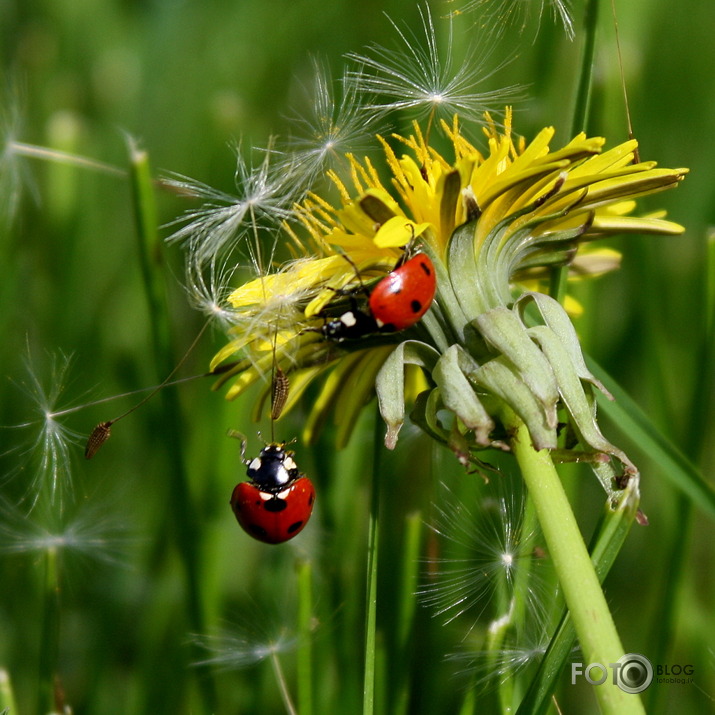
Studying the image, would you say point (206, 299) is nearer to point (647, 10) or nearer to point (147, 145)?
point (147, 145)

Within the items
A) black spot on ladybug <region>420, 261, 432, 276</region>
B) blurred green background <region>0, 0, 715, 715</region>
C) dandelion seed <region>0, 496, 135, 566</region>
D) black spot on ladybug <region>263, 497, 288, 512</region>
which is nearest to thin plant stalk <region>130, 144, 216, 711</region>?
blurred green background <region>0, 0, 715, 715</region>

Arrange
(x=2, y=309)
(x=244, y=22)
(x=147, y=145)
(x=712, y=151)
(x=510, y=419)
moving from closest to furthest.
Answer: (x=510, y=419) → (x=2, y=309) → (x=712, y=151) → (x=147, y=145) → (x=244, y=22)

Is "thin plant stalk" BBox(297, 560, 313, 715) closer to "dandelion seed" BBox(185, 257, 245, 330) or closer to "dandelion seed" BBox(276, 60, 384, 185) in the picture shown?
"dandelion seed" BBox(185, 257, 245, 330)

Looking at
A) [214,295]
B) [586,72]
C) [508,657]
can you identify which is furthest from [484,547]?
[586,72]

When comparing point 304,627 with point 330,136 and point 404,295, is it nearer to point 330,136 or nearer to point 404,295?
point 404,295

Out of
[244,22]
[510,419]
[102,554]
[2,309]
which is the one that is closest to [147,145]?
[244,22]

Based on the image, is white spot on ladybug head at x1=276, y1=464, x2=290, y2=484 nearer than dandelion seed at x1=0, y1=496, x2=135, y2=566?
Yes
